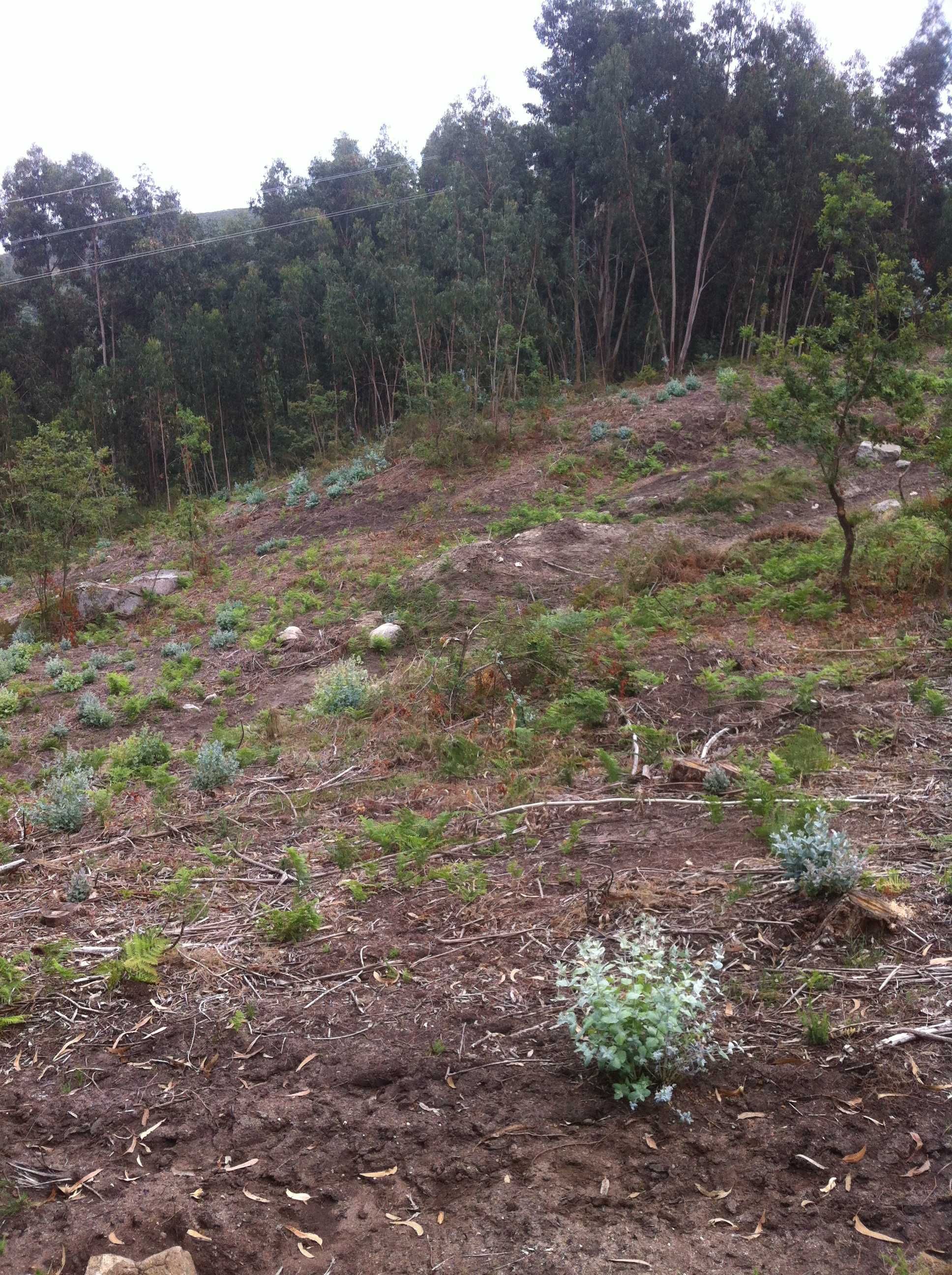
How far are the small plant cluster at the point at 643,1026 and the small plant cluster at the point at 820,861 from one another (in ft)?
2.81

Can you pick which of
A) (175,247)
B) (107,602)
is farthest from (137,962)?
(175,247)

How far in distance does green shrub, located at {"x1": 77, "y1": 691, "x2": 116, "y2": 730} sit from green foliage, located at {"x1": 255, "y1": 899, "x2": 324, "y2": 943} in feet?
19.6

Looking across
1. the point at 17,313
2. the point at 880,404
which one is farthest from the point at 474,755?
the point at 17,313

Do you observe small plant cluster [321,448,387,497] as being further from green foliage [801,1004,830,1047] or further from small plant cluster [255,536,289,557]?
green foliage [801,1004,830,1047]

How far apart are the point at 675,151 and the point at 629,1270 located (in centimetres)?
2530

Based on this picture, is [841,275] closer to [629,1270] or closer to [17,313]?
[629,1270]

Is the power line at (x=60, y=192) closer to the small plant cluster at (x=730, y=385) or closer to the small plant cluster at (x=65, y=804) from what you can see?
the small plant cluster at (x=730, y=385)

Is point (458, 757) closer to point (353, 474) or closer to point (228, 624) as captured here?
point (228, 624)

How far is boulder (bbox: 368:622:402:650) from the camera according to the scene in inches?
400

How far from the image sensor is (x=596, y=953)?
2910mm

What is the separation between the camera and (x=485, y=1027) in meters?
3.22

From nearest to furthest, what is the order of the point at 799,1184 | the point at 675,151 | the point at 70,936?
the point at 799,1184
the point at 70,936
the point at 675,151

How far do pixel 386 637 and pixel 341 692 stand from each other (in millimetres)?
2037

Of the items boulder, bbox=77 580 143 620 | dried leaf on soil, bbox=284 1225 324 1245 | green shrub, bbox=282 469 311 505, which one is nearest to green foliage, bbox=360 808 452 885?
dried leaf on soil, bbox=284 1225 324 1245
